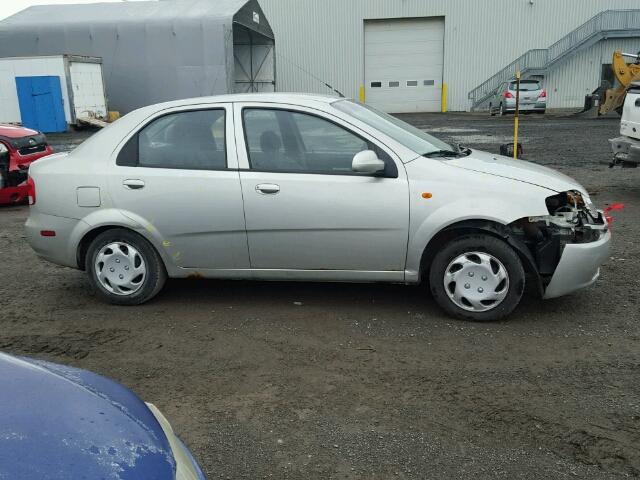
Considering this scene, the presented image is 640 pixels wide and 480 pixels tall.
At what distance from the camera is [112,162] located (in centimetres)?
487

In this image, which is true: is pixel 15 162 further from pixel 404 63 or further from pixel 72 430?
pixel 404 63

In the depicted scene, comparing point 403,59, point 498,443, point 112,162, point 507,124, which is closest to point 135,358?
point 112,162

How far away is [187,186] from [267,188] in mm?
634

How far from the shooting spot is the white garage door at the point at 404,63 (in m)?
33.8

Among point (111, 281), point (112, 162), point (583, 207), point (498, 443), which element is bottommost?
point (498, 443)

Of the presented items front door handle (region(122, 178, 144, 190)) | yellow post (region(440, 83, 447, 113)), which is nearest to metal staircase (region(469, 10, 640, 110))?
yellow post (region(440, 83, 447, 113))

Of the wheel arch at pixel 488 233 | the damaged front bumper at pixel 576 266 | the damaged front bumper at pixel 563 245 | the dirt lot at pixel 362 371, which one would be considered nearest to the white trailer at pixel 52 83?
the dirt lot at pixel 362 371

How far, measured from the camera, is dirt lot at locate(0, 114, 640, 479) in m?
2.91

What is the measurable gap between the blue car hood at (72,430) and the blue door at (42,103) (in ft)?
76.6

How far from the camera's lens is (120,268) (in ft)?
16.2

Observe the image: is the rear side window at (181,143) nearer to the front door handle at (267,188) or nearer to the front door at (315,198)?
the front door at (315,198)

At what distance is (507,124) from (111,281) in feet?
69.1

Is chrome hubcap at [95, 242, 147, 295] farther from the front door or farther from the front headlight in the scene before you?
the front headlight

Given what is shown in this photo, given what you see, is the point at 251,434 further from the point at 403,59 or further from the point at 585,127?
the point at 403,59
